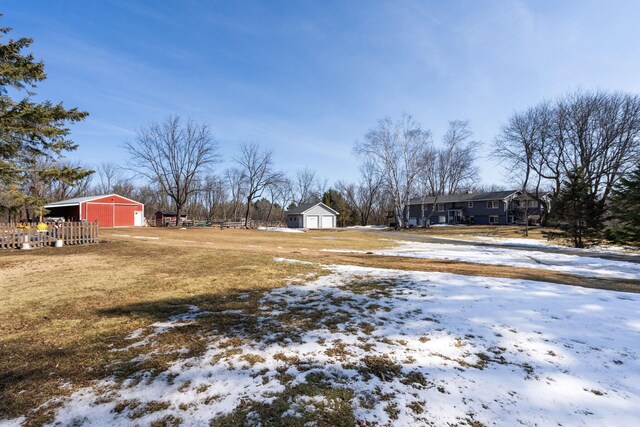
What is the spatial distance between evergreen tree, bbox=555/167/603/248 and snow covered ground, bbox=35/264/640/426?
19.5 metres

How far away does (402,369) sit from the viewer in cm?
326

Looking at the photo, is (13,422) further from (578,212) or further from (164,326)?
(578,212)

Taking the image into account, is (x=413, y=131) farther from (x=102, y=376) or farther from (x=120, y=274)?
(x=102, y=376)

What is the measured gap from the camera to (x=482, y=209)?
2157 inches

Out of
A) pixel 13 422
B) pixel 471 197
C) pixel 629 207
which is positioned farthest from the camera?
pixel 471 197

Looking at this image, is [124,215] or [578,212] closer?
[578,212]

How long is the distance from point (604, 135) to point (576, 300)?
4272 centimetres

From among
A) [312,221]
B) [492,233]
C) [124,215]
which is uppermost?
[124,215]

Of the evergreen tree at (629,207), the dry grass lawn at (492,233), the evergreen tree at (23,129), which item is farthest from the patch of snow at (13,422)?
the dry grass lawn at (492,233)

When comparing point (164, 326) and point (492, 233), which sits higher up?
point (164, 326)

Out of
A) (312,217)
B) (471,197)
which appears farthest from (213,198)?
(471,197)

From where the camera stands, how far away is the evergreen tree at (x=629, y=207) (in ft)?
46.5

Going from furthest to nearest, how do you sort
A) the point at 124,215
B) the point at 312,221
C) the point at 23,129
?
the point at 312,221 < the point at 124,215 < the point at 23,129

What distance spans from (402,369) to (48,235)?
58.0ft
